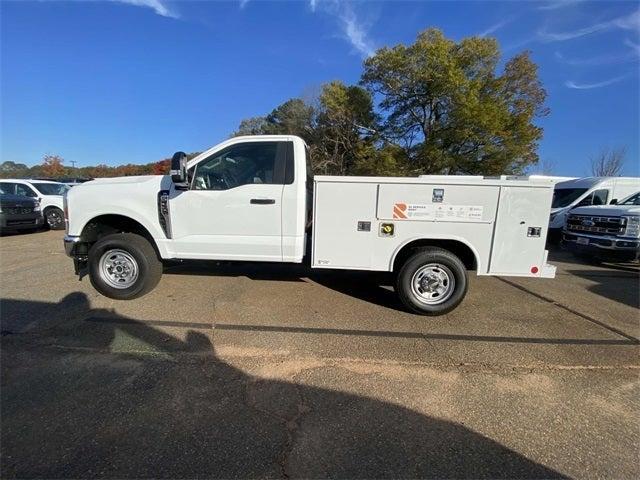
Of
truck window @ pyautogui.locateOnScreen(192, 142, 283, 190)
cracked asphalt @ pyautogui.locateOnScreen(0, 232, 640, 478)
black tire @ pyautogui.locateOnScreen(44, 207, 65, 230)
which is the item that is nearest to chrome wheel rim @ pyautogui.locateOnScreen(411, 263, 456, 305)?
cracked asphalt @ pyautogui.locateOnScreen(0, 232, 640, 478)

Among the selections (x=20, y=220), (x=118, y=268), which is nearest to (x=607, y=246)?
(x=118, y=268)

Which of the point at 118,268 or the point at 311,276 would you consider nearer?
the point at 118,268

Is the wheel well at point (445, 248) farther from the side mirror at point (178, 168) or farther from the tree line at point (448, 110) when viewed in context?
the tree line at point (448, 110)

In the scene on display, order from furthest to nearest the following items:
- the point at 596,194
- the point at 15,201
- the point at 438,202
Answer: the point at 596,194 → the point at 15,201 → the point at 438,202

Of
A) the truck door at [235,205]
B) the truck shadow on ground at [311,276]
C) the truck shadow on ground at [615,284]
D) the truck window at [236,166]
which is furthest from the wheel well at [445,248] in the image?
the truck shadow on ground at [615,284]

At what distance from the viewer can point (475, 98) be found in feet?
82.7

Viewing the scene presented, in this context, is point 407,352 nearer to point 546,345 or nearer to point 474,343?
point 474,343

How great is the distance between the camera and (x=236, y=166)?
484cm

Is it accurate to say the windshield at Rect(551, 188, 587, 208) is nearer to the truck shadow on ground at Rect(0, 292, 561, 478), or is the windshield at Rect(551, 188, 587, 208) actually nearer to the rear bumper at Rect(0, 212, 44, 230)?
the truck shadow on ground at Rect(0, 292, 561, 478)

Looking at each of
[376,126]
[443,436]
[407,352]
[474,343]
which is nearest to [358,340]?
[407,352]

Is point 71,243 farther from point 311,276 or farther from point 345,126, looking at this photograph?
point 345,126

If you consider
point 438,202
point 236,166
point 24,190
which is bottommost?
point 24,190

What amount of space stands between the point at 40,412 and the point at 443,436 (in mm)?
2978

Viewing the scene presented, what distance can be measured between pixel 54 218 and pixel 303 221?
12143mm
